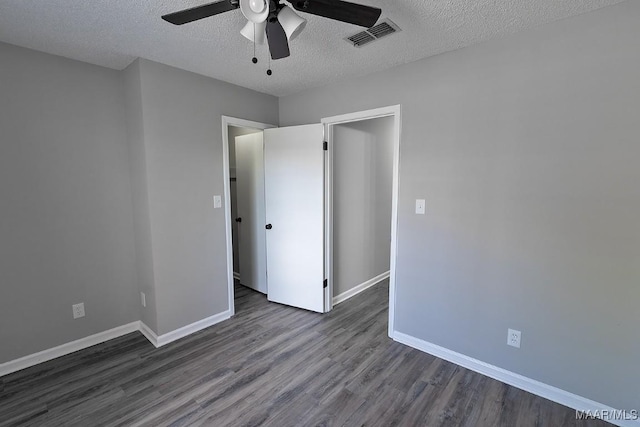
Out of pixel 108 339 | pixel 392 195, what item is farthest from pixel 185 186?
pixel 392 195

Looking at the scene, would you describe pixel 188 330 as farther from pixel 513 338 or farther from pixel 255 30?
pixel 513 338

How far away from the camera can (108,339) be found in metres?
2.69

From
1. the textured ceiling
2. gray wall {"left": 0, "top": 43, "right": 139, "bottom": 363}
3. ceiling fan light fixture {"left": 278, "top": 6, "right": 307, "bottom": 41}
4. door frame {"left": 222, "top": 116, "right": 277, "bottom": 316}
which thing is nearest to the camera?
ceiling fan light fixture {"left": 278, "top": 6, "right": 307, "bottom": 41}

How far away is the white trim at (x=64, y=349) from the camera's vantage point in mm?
2236

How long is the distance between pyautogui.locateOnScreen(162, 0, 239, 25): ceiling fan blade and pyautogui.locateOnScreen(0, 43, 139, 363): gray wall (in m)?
1.70

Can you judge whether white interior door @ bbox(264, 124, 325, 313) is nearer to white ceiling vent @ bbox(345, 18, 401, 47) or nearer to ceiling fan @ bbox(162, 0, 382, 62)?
white ceiling vent @ bbox(345, 18, 401, 47)

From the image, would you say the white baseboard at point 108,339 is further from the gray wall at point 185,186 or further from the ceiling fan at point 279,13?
the ceiling fan at point 279,13

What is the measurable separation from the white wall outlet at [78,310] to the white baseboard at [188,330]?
0.63 m

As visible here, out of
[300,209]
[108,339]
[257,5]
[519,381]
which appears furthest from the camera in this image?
[300,209]

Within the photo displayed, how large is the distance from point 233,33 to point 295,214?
6.01 feet

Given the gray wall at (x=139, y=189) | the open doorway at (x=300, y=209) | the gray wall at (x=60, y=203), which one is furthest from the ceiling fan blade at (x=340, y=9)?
the gray wall at (x=60, y=203)

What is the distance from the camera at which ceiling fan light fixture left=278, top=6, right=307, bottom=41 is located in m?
1.40

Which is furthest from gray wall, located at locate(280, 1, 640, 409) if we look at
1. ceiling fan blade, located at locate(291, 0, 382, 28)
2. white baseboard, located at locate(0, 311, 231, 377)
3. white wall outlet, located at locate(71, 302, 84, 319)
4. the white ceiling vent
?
white wall outlet, located at locate(71, 302, 84, 319)

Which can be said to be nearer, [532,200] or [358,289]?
[532,200]
